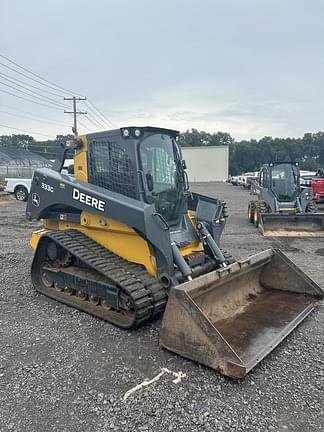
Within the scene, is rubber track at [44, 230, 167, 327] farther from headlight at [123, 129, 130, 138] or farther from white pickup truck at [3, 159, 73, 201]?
white pickup truck at [3, 159, 73, 201]

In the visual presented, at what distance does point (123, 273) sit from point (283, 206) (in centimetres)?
915

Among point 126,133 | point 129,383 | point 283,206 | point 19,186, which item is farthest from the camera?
point 19,186

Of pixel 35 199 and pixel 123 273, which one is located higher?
pixel 35 199

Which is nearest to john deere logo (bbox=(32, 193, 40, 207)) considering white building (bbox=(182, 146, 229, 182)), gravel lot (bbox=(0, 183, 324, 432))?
gravel lot (bbox=(0, 183, 324, 432))

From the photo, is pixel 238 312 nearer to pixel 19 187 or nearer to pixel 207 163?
pixel 19 187

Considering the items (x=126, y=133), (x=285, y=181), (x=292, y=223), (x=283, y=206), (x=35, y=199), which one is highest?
(x=126, y=133)

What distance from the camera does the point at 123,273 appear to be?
435 centimetres

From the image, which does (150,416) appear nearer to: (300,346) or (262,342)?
(262,342)

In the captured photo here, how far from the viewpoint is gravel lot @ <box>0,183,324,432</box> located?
2725mm

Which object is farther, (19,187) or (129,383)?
(19,187)

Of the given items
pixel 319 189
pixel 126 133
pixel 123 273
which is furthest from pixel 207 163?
pixel 123 273

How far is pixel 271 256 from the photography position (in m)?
5.19

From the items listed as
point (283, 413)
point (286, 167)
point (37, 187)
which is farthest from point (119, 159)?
point (286, 167)

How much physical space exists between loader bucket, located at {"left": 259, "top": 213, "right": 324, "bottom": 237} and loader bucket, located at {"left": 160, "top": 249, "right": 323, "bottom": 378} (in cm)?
568
